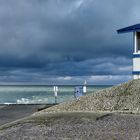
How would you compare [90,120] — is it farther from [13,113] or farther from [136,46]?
[13,113]

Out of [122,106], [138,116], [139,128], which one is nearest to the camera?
[139,128]

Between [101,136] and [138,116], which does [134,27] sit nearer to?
[138,116]

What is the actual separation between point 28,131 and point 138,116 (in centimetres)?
447

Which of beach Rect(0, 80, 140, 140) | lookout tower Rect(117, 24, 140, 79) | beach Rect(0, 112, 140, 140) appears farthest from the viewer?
lookout tower Rect(117, 24, 140, 79)

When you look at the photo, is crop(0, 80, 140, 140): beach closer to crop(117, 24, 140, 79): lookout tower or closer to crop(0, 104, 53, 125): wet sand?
crop(0, 104, 53, 125): wet sand

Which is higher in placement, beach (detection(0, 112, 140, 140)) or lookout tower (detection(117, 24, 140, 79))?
lookout tower (detection(117, 24, 140, 79))

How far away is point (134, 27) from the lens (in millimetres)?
25297

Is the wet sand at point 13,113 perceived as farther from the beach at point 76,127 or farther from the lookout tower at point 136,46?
the lookout tower at point 136,46

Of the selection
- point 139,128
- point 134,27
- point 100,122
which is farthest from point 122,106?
point 134,27

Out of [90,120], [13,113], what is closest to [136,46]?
[13,113]

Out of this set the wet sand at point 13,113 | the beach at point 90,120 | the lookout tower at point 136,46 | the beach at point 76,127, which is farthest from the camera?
the lookout tower at point 136,46

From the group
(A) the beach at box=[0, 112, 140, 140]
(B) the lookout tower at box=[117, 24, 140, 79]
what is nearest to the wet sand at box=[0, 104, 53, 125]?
(A) the beach at box=[0, 112, 140, 140]

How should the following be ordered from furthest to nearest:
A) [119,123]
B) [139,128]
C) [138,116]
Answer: [138,116] → [119,123] → [139,128]

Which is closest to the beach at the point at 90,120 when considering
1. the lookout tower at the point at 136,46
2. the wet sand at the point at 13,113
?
the wet sand at the point at 13,113
